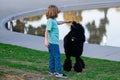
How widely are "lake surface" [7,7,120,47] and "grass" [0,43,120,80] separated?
3797 millimetres

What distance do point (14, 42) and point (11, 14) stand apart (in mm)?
8033

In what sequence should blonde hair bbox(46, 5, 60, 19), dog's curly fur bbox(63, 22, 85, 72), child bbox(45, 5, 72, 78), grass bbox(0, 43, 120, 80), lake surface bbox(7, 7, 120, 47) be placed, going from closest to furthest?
blonde hair bbox(46, 5, 60, 19) < child bbox(45, 5, 72, 78) < grass bbox(0, 43, 120, 80) < dog's curly fur bbox(63, 22, 85, 72) < lake surface bbox(7, 7, 120, 47)

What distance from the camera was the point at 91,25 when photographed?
18406 mm

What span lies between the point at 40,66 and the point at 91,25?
9.52 metres

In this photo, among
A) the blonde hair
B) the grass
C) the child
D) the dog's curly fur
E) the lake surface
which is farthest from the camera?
the lake surface

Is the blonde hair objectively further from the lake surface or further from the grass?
the lake surface

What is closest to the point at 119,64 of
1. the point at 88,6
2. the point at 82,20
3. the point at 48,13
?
the point at 48,13

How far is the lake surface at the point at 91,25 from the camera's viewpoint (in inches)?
611

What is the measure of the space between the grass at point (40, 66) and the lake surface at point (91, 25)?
3.80m

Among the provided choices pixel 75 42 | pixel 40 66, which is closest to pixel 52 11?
pixel 75 42

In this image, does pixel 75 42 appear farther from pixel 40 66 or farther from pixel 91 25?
pixel 91 25

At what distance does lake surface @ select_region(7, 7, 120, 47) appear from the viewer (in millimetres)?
15516

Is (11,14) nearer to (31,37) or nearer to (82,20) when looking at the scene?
(82,20)

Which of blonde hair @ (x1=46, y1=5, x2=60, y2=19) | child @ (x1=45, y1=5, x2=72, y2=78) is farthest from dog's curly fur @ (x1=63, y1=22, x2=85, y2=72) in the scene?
blonde hair @ (x1=46, y1=5, x2=60, y2=19)
